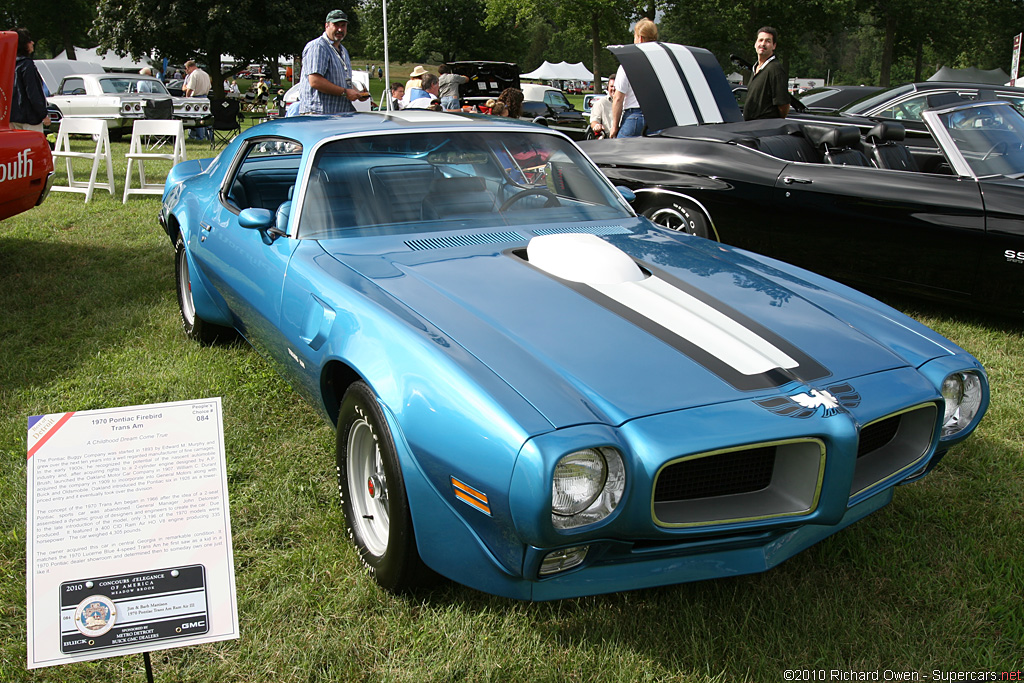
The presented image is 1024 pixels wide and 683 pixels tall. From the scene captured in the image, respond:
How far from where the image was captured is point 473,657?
2.03 meters

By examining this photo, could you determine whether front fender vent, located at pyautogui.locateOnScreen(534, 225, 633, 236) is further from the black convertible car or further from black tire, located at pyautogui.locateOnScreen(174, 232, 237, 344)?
the black convertible car

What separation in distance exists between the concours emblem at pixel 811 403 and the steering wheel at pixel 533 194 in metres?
1.60

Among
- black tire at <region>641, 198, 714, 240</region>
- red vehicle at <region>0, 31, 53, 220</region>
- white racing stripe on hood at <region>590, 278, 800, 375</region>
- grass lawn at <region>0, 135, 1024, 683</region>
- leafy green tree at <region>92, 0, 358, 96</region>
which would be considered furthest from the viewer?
leafy green tree at <region>92, 0, 358, 96</region>

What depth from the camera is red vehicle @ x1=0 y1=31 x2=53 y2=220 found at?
488 centimetres

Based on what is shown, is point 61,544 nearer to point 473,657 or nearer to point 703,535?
point 473,657

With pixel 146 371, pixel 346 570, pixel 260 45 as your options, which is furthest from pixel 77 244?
pixel 260 45

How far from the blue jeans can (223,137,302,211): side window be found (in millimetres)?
4044

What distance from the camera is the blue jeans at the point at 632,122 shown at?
718cm

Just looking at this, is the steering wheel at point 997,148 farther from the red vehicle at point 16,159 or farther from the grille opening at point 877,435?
the red vehicle at point 16,159

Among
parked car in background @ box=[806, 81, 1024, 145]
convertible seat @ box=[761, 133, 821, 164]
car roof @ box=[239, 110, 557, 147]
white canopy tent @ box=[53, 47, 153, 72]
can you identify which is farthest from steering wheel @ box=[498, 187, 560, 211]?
white canopy tent @ box=[53, 47, 153, 72]

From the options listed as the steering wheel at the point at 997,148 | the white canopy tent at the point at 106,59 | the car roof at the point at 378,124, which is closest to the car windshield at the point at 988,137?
the steering wheel at the point at 997,148

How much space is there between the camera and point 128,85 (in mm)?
17141

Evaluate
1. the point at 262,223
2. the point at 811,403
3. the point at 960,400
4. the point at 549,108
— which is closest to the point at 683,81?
the point at 262,223

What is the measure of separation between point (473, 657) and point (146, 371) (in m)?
2.55
